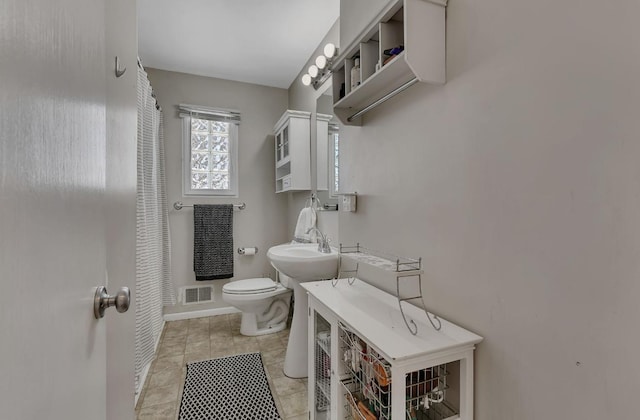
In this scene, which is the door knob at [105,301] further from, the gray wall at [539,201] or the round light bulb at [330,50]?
the round light bulb at [330,50]

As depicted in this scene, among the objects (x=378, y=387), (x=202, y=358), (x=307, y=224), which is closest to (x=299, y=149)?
(x=307, y=224)

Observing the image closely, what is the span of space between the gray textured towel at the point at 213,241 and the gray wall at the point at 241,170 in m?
0.10

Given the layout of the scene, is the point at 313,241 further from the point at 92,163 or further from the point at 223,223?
the point at 92,163

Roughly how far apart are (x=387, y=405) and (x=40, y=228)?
1060mm

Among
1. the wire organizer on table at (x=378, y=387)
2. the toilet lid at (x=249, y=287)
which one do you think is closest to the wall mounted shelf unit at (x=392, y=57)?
the wire organizer on table at (x=378, y=387)

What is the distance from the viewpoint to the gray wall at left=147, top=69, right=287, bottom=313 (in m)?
2.91

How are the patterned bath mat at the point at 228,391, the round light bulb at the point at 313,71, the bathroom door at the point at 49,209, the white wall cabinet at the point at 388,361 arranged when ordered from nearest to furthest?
the bathroom door at the point at 49,209
the white wall cabinet at the point at 388,361
the patterned bath mat at the point at 228,391
the round light bulb at the point at 313,71

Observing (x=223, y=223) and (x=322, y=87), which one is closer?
(x=322, y=87)

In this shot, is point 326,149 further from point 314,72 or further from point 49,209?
point 49,209

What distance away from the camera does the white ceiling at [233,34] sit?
199 centimetres

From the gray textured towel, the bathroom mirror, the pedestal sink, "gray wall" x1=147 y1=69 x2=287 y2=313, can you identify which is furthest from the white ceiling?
the pedestal sink

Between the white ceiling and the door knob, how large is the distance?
1.99 metres

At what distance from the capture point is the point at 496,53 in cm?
90

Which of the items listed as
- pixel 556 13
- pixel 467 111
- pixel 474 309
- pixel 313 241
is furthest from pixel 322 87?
pixel 474 309
